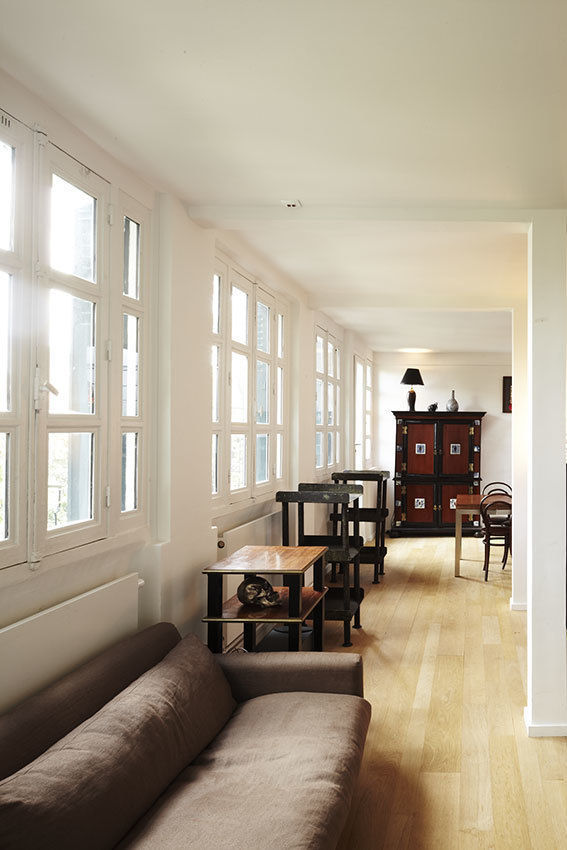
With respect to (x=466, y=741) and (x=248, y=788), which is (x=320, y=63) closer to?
(x=248, y=788)

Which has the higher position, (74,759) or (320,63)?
(320,63)

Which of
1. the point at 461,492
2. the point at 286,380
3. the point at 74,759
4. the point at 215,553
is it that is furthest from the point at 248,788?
the point at 461,492

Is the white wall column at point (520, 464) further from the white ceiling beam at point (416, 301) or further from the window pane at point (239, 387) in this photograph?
the window pane at point (239, 387)

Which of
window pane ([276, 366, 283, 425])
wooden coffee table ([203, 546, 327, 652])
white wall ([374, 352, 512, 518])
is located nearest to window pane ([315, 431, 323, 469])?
window pane ([276, 366, 283, 425])

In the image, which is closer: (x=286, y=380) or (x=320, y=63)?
(x=320, y=63)

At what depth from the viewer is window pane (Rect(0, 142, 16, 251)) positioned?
260 cm

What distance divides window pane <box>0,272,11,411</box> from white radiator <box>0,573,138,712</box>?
0.72 meters

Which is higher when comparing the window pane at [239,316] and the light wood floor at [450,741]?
the window pane at [239,316]

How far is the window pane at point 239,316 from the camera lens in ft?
17.5

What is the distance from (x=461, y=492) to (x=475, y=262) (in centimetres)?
648

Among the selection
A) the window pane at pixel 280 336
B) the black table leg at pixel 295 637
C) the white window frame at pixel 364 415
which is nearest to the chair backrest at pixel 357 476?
the white window frame at pixel 364 415

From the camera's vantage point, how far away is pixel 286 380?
6.66 meters

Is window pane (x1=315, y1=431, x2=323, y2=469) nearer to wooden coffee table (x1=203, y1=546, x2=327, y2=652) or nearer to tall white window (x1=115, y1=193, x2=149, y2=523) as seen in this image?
wooden coffee table (x1=203, y1=546, x2=327, y2=652)

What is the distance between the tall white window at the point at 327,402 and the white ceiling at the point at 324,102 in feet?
10.4
